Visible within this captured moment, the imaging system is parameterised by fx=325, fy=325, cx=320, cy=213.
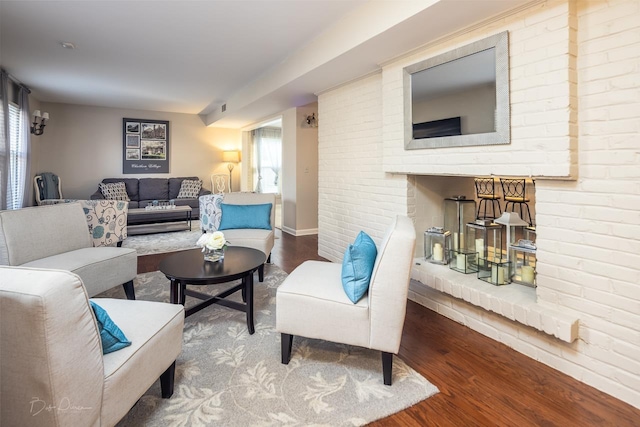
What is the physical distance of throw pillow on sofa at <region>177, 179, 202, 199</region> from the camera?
23.8ft

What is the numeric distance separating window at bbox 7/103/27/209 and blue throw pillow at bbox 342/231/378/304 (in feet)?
17.1

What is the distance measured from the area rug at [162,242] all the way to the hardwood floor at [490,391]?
3.71 m

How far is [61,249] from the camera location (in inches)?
104

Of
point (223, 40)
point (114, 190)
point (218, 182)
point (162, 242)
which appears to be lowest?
point (162, 242)

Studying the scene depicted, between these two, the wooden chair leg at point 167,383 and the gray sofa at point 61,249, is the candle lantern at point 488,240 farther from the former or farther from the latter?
the gray sofa at point 61,249

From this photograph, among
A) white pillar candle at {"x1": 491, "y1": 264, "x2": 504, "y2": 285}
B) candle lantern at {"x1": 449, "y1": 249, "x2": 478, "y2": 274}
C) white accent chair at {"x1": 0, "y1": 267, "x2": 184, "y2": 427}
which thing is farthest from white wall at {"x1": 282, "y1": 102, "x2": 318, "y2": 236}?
white accent chair at {"x1": 0, "y1": 267, "x2": 184, "y2": 427}

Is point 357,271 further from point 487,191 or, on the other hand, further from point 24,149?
point 24,149

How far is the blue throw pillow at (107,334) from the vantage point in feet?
4.02

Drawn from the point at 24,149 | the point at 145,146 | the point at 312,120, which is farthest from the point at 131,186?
the point at 312,120

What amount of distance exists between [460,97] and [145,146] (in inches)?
282

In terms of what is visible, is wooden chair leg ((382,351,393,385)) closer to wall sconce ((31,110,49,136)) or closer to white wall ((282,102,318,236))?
white wall ((282,102,318,236))

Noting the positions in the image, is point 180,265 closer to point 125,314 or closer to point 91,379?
point 125,314

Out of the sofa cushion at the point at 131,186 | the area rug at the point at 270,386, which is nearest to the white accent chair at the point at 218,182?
the sofa cushion at the point at 131,186

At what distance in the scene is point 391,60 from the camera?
2.92 meters
